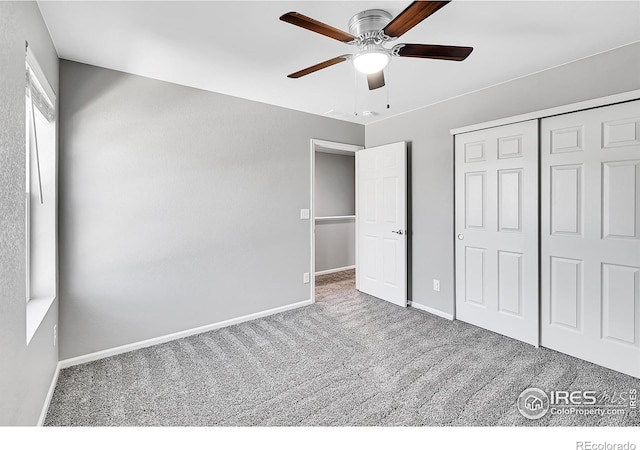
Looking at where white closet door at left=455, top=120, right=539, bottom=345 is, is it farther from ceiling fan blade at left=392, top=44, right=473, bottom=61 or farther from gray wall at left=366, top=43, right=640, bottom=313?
ceiling fan blade at left=392, top=44, right=473, bottom=61

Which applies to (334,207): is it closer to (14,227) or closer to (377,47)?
(377,47)

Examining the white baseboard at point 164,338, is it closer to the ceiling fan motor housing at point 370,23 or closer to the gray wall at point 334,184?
the gray wall at point 334,184

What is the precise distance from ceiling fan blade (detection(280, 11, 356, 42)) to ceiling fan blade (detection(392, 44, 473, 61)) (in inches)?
12.1

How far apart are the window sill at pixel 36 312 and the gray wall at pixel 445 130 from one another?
3.31 metres

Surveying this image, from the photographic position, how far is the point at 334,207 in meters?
5.59

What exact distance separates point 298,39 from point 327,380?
7.71 feet

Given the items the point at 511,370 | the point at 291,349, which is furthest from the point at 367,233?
the point at 511,370

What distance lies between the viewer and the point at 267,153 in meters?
3.36

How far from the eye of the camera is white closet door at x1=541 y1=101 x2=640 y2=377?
216 cm

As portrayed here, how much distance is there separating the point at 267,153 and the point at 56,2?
6.32ft

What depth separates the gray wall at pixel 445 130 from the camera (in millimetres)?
2334

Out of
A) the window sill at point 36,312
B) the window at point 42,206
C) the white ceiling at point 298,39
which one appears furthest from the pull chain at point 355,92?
the window sill at point 36,312

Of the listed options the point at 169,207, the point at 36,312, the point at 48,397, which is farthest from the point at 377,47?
the point at 48,397

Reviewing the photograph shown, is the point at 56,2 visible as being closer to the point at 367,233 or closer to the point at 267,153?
the point at 267,153
